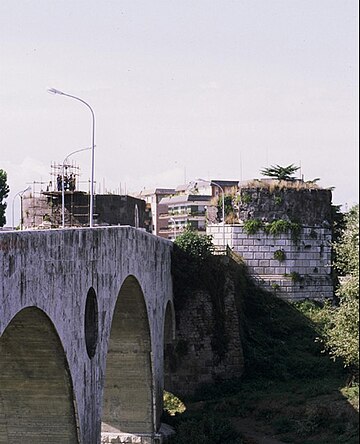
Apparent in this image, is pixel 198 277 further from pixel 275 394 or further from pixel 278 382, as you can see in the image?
pixel 275 394

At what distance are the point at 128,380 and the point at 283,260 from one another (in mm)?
12878

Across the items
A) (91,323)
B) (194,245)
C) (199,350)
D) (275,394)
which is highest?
(194,245)

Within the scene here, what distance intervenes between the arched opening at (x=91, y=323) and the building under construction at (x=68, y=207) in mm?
16477

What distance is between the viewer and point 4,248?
1479 cm

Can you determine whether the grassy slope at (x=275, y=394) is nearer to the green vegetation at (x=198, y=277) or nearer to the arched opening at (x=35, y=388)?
the green vegetation at (x=198, y=277)

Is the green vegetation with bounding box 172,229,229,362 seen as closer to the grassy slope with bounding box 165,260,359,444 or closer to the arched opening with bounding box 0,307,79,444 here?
the grassy slope with bounding box 165,260,359,444

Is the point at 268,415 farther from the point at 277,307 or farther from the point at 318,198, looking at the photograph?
the point at 318,198

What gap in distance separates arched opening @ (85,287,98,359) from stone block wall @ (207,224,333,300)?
20098 millimetres

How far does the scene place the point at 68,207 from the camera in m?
42.0

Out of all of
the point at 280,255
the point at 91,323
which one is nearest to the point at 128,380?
the point at 91,323

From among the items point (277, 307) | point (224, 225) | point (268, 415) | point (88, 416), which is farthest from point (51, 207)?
point (88, 416)

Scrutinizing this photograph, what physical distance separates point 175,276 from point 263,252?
6103 millimetres

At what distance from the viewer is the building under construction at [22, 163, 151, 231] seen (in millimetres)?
39750

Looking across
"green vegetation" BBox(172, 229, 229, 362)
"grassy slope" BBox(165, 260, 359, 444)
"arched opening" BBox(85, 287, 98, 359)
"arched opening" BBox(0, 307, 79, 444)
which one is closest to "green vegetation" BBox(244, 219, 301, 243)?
"grassy slope" BBox(165, 260, 359, 444)
